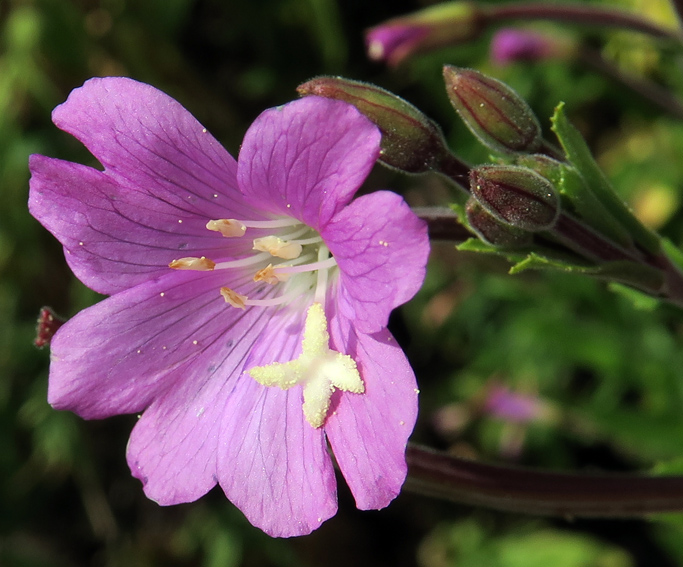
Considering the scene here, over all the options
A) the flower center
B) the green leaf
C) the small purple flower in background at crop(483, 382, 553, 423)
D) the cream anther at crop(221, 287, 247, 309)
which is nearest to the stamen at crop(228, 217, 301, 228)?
the flower center

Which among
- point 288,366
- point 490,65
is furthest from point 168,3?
point 288,366

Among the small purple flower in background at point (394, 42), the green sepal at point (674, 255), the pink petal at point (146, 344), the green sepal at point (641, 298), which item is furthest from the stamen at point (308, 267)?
the small purple flower in background at point (394, 42)

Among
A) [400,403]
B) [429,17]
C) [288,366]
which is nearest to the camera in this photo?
[400,403]

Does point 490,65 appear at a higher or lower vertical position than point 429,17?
lower

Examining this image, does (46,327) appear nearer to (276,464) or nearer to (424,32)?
(276,464)

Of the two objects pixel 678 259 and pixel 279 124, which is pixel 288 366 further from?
pixel 678 259

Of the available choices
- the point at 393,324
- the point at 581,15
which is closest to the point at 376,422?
the point at 581,15
